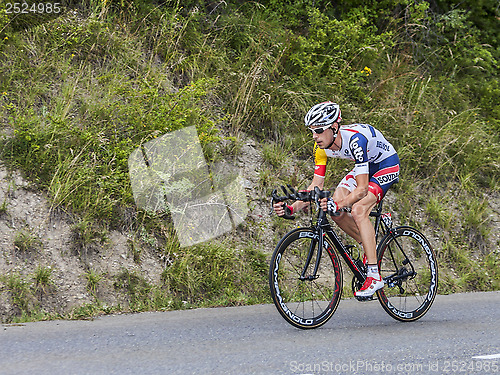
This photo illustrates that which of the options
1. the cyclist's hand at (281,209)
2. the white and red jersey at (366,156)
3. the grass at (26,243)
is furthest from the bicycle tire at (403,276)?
the grass at (26,243)

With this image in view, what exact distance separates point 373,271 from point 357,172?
987 millimetres

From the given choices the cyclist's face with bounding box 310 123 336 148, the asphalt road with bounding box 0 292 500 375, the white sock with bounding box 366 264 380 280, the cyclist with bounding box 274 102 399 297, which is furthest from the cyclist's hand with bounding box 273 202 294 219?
the asphalt road with bounding box 0 292 500 375

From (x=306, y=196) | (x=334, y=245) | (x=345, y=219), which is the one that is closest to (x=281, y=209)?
(x=306, y=196)

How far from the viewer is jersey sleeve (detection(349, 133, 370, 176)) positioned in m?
5.37

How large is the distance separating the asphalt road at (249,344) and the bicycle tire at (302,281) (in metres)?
0.16

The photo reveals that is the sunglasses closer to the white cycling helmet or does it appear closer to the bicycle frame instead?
the white cycling helmet

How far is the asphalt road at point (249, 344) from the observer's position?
420 cm

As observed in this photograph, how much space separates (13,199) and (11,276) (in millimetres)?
1252

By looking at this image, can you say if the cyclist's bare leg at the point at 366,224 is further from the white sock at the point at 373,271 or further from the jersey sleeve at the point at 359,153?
the jersey sleeve at the point at 359,153

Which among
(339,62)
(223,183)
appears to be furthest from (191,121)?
(339,62)

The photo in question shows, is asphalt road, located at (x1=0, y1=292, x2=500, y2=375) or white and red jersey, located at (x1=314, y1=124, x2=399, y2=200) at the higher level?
white and red jersey, located at (x1=314, y1=124, x2=399, y2=200)

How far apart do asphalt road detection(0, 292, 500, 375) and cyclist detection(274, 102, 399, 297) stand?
0.65m

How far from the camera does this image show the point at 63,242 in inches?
263

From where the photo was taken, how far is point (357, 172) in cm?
539
